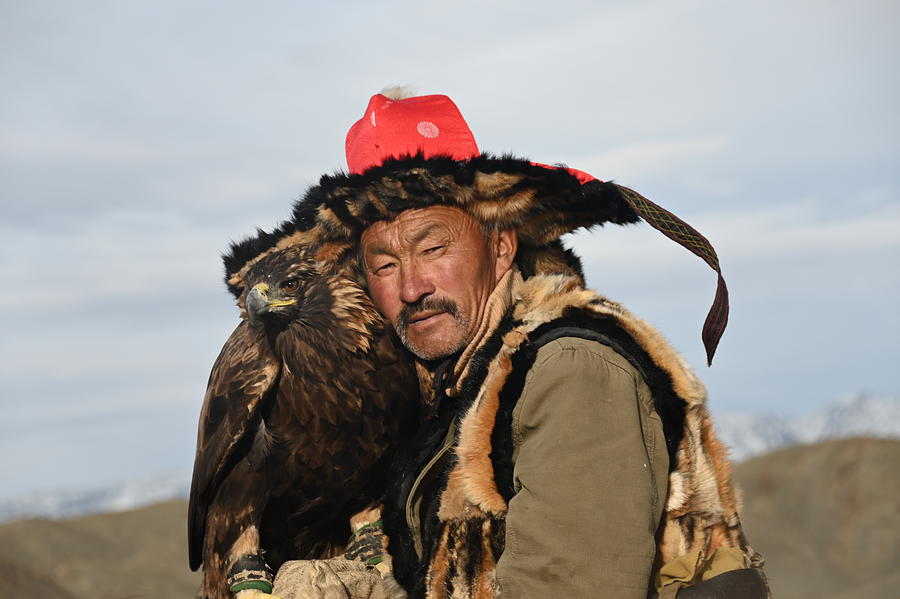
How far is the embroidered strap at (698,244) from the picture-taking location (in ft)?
10.1

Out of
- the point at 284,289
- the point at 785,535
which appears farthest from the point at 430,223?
the point at 785,535

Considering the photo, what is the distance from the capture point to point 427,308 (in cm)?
334

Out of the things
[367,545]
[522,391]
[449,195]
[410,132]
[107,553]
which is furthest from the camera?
[107,553]

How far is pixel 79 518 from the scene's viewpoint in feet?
70.7

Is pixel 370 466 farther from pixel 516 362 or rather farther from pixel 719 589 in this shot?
pixel 719 589

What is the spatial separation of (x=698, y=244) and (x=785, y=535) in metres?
26.9

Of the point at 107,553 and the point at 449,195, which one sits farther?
the point at 107,553

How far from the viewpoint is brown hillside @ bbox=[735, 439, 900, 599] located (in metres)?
25.5

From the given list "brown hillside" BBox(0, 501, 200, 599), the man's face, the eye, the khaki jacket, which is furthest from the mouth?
"brown hillside" BBox(0, 501, 200, 599)

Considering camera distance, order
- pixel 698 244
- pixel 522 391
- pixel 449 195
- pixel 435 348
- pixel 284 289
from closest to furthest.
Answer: pixel 522 391
pixel 698 244
pixel 449 195
pixel 435 348
pixel 284 289

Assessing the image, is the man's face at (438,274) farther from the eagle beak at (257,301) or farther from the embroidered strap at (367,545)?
the embroidered strap at (367,545)

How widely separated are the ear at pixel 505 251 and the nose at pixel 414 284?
0.95 feet

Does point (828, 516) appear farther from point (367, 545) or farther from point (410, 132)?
point (410, 132)

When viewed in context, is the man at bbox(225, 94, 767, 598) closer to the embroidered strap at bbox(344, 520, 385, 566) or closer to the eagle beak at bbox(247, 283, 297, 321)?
the eagle beak at bbox(247, 283, 297, 321)
